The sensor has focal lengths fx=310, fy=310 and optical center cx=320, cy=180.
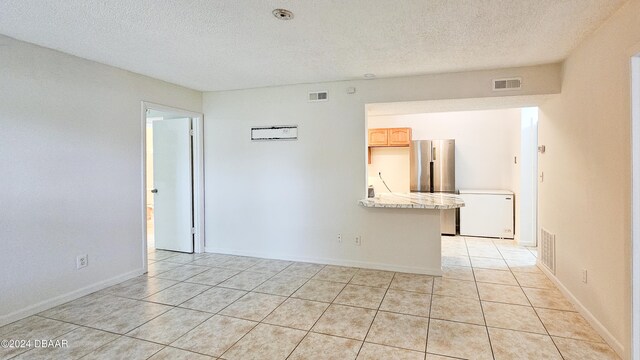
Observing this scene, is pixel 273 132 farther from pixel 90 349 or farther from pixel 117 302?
pixel 90 349

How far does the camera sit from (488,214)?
5613mm

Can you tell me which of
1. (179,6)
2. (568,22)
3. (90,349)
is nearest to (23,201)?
(90,349)

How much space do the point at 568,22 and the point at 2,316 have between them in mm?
5177

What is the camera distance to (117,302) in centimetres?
305

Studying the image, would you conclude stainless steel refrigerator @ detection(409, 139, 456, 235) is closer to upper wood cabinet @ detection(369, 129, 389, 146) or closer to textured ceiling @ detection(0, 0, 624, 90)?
upper wood cabinet @ detection(369, 129, 389, 146)

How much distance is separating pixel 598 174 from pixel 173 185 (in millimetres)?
5148

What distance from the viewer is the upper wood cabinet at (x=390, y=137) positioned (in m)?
6.18

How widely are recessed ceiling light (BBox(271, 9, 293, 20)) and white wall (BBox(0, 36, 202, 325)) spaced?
2.29 metres

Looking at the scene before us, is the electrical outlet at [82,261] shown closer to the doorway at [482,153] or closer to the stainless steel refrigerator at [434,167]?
the doorway at [482,153]

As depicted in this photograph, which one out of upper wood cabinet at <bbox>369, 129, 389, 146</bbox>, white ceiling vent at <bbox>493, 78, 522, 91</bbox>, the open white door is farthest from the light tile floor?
upper wood cabinet at <bbox>369, 129, 389, 146</bbox>

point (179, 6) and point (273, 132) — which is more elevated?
point (179, 6)

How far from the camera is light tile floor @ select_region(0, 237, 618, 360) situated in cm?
223

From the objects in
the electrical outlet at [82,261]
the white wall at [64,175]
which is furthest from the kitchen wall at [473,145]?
the electrical outlet at [82,261]

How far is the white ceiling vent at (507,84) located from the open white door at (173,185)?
4.22 m
